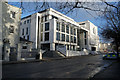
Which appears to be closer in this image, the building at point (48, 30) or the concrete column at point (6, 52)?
the concrete column at point (6, 52)

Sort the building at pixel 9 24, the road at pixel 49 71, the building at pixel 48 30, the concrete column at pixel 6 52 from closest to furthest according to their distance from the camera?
the road at pixel 49 71 < the concrete column at pixel 6 52 < the building at pixel 9 24 < the building at pixel 48 30

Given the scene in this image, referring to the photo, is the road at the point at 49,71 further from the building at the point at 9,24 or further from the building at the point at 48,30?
the building at the point at 48,30

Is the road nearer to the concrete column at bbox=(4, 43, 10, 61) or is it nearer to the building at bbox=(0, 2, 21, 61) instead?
the concrete column at bbox=(4, 43, 10, 61)

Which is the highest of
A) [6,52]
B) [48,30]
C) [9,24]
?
[48,30]

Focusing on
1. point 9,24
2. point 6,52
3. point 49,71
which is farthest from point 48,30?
point 49,71

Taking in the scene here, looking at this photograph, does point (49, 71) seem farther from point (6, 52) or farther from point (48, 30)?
point (48, 30)

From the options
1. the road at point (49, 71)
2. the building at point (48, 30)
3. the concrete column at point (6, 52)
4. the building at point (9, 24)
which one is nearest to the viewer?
the road at point (49, 71)

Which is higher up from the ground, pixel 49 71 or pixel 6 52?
pixel 6 52

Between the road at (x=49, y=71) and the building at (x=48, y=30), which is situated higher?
the building at (x=48, y=30)

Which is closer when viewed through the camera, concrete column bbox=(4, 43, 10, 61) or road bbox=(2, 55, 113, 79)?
road bbox=(2, 55, 113, 79)

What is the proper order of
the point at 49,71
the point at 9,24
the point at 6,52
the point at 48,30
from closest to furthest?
1. the point at 49,71
2. the point at 6,52
3. the point at 9,24
4. the point at 48,30

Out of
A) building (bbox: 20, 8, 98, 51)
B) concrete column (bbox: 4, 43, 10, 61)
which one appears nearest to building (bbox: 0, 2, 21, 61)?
concrete column (bbox: 4, 43, 10, 61)

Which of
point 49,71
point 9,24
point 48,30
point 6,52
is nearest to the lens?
point 49,71

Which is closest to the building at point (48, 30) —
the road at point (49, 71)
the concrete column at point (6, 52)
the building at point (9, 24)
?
the building at point (9, 24)
